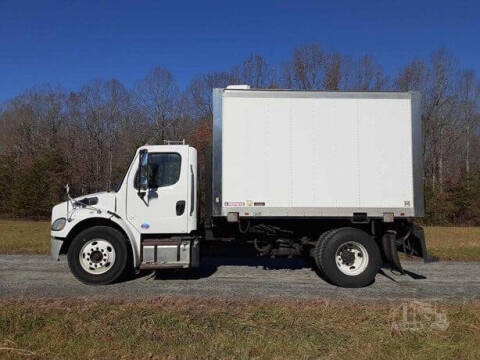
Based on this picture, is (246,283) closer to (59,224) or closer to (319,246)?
(319,246)

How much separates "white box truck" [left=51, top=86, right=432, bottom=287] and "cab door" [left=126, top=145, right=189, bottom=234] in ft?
0.06

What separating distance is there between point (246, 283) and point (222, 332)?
2980mm

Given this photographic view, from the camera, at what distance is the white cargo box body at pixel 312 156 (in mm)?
7277

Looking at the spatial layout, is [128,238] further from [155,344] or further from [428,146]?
[428,146]

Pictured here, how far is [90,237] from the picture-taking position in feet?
23.8

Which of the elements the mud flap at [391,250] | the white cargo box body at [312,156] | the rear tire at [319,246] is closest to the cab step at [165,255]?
the white cargo box body at [312,156]

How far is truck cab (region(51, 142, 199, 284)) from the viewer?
721cm

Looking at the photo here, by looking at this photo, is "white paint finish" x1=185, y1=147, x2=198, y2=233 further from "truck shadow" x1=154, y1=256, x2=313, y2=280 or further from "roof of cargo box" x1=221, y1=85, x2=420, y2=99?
"roof of cargo box" x1=221, y1=85, x2=420, y2=99

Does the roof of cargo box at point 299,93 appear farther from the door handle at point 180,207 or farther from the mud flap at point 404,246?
Answer: the mud flap at point 404,246

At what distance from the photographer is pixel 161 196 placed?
7.47m

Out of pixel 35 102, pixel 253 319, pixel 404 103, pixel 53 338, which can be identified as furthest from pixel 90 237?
pixel 35 102

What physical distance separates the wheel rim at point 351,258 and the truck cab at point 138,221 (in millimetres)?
2584

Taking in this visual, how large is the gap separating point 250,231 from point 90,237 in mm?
2865

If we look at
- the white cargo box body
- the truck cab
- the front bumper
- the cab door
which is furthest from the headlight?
the white cargo box body
